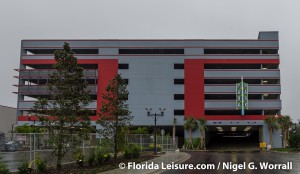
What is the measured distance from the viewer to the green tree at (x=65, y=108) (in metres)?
21.4

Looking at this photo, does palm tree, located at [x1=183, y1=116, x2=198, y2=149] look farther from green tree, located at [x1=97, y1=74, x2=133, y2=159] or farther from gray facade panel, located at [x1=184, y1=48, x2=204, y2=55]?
green tree, located at [x1=97, y1=74, x2=133, y2=159]

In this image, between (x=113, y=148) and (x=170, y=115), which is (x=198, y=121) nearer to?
(x=170, y=115)

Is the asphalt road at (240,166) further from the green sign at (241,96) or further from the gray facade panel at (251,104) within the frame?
the gray facade panel at (251,104)

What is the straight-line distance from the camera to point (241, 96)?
76875mm

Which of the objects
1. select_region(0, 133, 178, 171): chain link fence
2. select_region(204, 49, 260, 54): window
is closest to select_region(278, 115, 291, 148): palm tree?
select_region(204, 49, 260, 54): window

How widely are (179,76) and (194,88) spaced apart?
13.2ft

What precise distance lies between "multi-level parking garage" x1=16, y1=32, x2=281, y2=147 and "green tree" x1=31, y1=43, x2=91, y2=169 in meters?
56.0

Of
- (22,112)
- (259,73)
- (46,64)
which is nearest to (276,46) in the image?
(259,73)

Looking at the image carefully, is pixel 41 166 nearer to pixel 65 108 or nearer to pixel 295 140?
pixel 65 108

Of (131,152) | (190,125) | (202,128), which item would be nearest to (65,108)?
(131,152)

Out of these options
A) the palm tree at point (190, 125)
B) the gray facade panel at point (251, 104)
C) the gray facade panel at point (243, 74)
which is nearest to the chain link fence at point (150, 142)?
the palm tree at point (190, 125)

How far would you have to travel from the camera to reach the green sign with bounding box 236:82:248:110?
252 ft

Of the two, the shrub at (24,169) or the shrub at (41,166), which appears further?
the shrub at (41,166)

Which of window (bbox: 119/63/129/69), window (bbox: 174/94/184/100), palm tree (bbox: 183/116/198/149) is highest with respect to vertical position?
window (bbox: 119/63/129/69)
